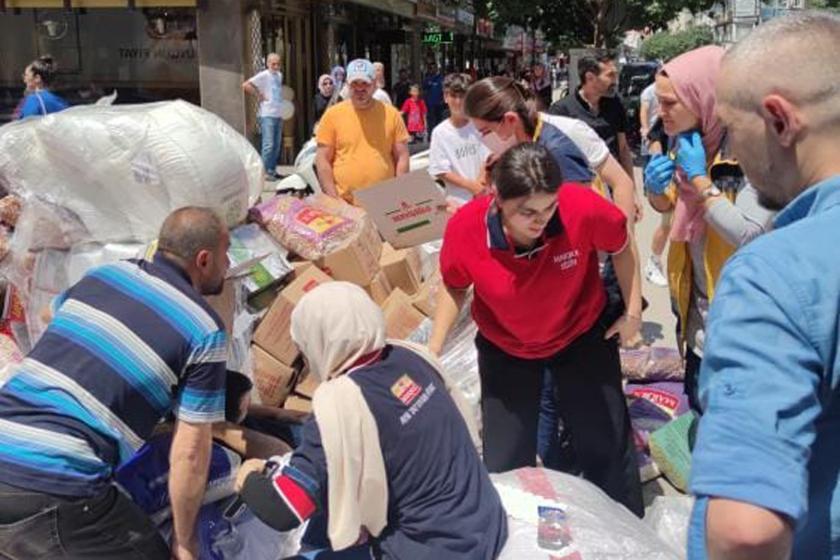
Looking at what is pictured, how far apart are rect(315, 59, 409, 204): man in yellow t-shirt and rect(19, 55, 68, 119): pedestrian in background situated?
2.57 meters

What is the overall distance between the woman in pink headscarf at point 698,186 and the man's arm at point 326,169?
265cm

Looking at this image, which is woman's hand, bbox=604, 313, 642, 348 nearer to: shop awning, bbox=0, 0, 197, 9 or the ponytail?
the ponytail

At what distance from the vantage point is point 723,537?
3.57 ft

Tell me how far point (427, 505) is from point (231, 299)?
5.74 feet

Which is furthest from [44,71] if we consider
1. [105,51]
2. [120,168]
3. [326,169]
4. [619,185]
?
[105,51]

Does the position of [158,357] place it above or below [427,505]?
above

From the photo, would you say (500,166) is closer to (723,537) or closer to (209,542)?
(209,542)

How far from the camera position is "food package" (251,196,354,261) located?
16.1 feet

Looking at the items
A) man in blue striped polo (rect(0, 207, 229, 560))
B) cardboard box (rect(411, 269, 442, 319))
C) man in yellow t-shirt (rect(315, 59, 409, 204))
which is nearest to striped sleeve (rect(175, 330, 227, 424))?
man in blue striped polo (rect(0, 207, 229, 560))

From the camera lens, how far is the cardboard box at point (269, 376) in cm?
452

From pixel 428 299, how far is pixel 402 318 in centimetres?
18

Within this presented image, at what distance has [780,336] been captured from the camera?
1072 millimetres

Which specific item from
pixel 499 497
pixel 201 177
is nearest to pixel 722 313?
pixel 499 497

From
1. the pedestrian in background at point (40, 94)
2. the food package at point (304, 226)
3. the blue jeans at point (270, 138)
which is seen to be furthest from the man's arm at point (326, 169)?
the blue jeans at point (270, 138)
